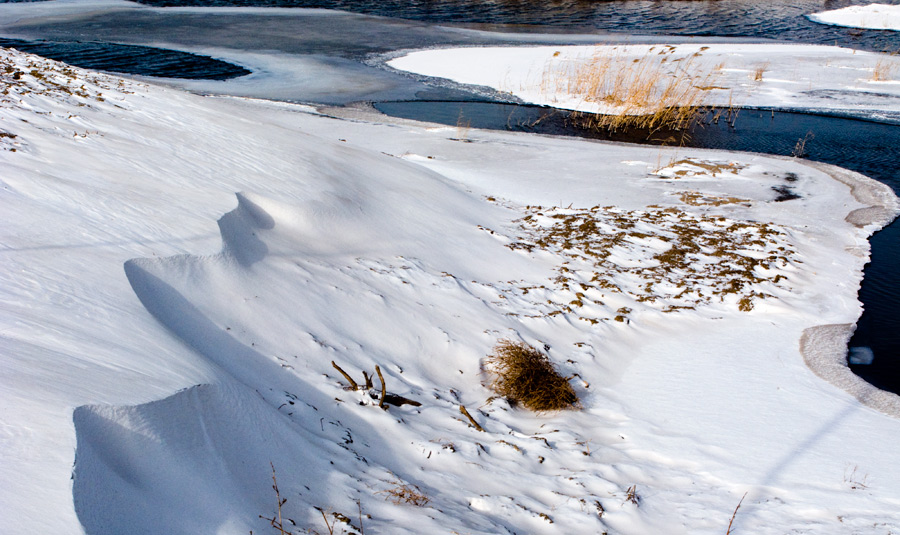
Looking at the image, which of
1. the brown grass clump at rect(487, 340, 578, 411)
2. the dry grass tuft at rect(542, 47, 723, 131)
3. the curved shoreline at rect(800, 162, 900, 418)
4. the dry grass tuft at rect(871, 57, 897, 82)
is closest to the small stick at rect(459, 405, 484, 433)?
the brown grass clump at rect(487, 340, 578, 411)

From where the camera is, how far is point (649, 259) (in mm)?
6035

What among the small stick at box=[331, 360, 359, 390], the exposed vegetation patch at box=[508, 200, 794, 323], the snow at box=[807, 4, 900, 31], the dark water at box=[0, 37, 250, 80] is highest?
the snow at box=[807, 4, 900, 31]

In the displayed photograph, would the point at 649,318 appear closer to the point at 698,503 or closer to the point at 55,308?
the point at 698,503

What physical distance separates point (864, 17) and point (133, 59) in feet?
70.7

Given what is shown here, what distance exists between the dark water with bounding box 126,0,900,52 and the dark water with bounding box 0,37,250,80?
27.1 ft

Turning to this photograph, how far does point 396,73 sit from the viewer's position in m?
14.1

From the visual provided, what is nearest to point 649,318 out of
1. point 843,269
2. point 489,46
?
point 843,269

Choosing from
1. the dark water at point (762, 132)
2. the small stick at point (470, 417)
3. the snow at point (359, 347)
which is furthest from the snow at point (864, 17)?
the small stick at point (470, 417)

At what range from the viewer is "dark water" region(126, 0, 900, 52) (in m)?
19.7

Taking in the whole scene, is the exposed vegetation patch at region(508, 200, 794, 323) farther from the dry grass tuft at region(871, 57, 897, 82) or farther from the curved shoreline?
the dry grass tuft at region(871, 57, 897, 82)

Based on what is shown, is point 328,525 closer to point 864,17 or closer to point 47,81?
point 47,81

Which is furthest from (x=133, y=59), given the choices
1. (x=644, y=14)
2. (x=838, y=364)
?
(x=644, y=14)

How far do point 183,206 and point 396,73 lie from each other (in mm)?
10656

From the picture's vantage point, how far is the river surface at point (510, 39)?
9164mm
